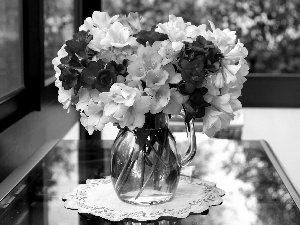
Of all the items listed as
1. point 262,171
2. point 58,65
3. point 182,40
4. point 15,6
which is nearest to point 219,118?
point 182,40

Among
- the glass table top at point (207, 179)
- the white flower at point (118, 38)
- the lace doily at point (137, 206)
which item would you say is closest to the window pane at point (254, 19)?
the glass table top at point (207, 179)

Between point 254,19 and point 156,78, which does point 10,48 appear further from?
point 254,19

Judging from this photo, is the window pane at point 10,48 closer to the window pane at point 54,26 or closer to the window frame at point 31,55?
the window frame at point 31,55

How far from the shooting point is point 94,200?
1.66 meters

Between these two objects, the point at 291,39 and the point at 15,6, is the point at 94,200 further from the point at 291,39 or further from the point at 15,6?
the point at 291,39

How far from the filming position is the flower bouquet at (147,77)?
1.42 metres

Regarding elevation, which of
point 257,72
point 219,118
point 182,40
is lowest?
point 257,72

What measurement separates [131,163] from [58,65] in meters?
0.29

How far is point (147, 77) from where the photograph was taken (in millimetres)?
1415

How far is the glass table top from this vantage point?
153 cm

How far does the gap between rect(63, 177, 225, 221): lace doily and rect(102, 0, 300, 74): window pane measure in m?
3.62

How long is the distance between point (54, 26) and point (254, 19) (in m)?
2.19

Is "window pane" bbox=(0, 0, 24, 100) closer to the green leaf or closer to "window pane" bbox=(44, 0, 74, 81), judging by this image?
"window pane" bbox=(44, 0, 74, 81)

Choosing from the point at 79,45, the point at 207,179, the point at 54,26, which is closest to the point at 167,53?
the point at 79,45
